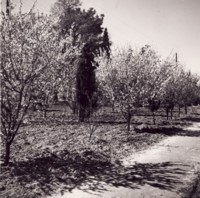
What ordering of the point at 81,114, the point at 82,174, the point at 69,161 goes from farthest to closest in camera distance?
the point at 81,114 < the point at 69,161 < the point at 82,174

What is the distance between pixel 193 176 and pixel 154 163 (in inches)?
58.7

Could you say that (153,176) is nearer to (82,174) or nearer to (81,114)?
(82,174)

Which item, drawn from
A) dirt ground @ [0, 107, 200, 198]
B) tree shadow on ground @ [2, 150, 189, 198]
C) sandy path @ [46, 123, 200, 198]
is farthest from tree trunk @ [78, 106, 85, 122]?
tree shadow on ground @ [2, 150, 189, 198]

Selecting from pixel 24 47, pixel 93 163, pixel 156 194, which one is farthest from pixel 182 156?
pixel 24 47

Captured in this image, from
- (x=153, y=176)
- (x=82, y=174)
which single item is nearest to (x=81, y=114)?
(x=82, y=174)

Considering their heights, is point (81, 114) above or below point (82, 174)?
above

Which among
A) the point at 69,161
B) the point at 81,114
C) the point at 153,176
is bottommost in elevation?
the point at 153,176

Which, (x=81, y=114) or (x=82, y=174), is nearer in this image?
(x=82, y=174)

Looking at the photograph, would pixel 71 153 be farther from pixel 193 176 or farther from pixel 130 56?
pixel 130 56

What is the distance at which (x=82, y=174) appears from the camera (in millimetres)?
7629

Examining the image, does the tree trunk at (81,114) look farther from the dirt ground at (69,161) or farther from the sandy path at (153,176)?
the sandy path at (153,176)

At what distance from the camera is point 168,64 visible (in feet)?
74.2

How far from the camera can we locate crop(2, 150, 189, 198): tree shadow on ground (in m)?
6.70

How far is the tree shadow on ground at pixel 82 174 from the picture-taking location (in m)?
6.70
